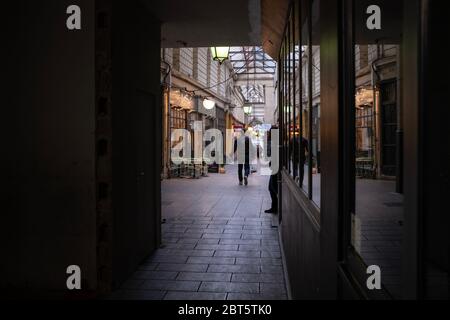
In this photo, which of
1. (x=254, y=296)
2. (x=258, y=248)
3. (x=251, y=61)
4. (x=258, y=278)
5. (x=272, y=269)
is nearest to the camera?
(x=254, y=296)

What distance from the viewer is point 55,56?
452 cm

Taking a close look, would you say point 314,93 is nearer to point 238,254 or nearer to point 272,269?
point 272,269

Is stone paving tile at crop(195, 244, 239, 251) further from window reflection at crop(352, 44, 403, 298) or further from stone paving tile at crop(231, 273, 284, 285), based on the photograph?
window reflection at crop(352, 44, 403, 298)

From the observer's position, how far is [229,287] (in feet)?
15.9

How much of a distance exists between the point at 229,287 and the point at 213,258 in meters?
1.17

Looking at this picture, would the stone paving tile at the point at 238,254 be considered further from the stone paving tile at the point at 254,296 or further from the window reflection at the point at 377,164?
the window reflection at the point at 377,164

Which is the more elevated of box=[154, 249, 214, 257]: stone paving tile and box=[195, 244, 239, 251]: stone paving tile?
box=[195, 244, 239, 251]: stone paving tile

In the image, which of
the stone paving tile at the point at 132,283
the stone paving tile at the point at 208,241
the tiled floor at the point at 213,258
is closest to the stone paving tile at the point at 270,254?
the tiled floor at the point at 213,258

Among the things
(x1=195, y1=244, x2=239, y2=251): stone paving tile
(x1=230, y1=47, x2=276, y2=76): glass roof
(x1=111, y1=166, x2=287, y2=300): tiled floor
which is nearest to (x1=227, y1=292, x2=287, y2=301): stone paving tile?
(x1=111, y1=166, x2=287, y2=300): tiled floor

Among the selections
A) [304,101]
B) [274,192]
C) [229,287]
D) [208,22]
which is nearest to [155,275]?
[229,287]

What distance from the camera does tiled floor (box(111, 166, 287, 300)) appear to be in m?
4.71

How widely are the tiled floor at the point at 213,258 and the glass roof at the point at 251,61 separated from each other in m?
18.9
